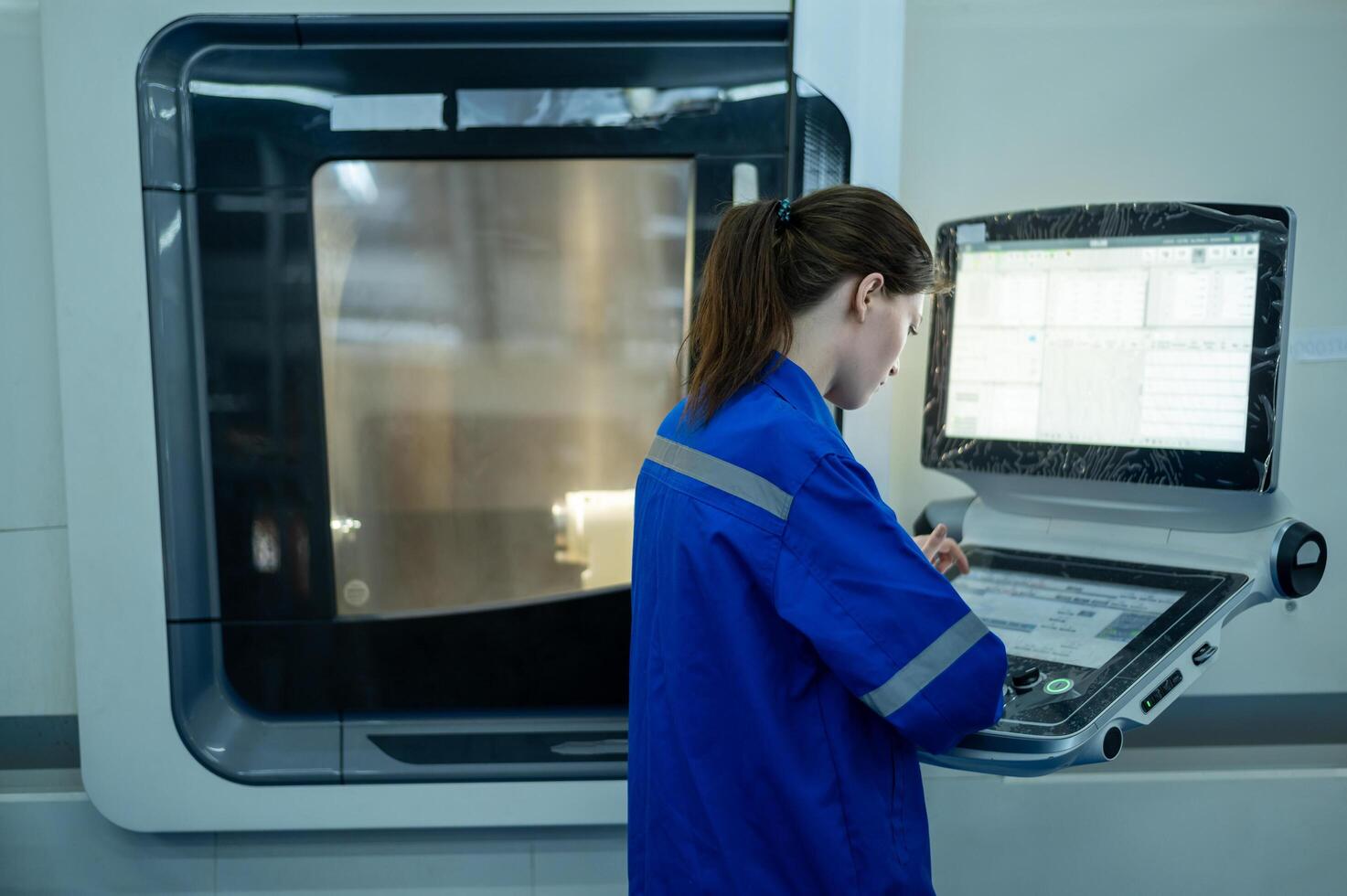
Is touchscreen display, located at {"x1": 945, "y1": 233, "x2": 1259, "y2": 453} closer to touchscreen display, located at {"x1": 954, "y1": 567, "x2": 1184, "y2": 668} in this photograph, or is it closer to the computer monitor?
the computer monitor

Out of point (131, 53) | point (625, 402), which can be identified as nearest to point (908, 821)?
point (625, 402)

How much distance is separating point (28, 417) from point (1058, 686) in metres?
1.67

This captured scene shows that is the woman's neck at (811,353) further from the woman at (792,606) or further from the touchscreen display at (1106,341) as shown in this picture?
the touchscreen display at (1106,341)

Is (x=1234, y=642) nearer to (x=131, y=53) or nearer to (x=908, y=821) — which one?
(x=908, y=821)

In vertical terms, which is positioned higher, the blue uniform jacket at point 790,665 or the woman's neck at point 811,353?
the woman's neck at point 811,353

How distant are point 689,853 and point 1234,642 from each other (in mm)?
1239

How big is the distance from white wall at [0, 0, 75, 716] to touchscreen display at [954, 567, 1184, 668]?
5.00 feet

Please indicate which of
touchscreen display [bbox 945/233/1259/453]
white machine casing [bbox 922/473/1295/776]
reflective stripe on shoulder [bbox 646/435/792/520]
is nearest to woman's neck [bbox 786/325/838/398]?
reflective stripe on shoulder [bbox 646/435/792/520]

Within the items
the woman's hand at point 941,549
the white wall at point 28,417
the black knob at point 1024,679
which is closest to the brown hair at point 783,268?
the woman's hand at point 941,549

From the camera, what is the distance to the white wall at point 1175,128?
1.66 meters

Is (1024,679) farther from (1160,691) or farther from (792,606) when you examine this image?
(792,606)

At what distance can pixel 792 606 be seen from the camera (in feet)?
2.96

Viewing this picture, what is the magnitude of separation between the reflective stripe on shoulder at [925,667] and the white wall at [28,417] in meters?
1.47

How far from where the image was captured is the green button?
3.69 feet
